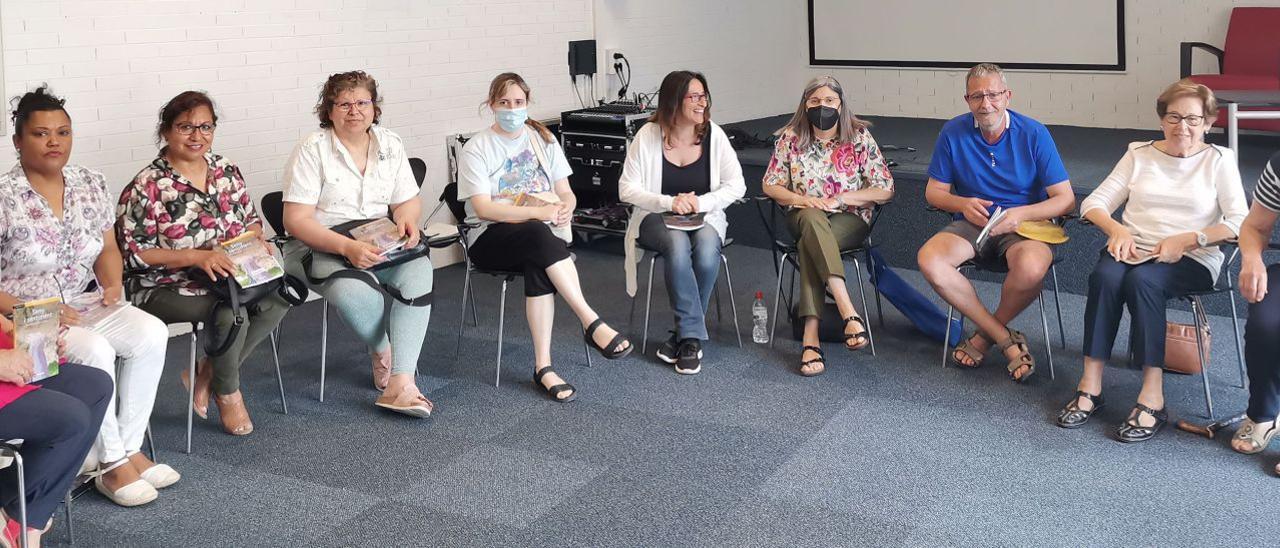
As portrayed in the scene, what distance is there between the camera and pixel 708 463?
3623 millimetres

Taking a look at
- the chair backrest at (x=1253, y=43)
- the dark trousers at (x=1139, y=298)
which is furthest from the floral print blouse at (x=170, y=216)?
the chair backrest at (x=1253, y=43)

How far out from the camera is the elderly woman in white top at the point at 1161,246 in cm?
379

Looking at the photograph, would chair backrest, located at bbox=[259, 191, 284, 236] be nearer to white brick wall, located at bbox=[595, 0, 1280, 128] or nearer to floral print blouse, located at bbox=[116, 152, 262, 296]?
floral print blouse, located at bbox=[116, 152, 262, 296]

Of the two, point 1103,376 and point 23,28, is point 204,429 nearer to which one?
point 23,28

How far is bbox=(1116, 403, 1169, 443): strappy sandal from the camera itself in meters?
3.67

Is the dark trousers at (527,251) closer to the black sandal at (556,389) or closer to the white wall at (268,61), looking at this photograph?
the black sandal at (556,389)

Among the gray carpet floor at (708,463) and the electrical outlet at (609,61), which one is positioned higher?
the electrical outlet at (609,61)

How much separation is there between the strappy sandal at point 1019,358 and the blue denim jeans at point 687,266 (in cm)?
108

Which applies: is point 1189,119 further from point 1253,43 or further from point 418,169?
point 1253,43

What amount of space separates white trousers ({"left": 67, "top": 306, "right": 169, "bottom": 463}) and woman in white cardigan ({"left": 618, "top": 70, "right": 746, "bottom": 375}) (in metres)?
1.80

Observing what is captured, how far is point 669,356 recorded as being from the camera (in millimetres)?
4656

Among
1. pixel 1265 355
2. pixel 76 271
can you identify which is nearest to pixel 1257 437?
pixel 1265 355

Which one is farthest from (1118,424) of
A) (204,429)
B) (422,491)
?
(204,429)

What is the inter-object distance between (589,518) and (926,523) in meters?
0.87
